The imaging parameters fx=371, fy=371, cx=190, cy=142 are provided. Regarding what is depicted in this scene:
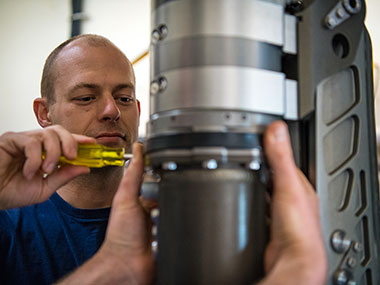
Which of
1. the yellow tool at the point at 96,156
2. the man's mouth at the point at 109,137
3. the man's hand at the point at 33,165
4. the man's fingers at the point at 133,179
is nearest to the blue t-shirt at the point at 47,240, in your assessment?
the man's mouth at the point at 109,137

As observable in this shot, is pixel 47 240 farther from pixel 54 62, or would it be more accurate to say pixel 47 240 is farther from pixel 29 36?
pixel 29 36

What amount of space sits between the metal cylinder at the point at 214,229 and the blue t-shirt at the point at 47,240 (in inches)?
25.6

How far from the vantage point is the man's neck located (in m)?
1.04

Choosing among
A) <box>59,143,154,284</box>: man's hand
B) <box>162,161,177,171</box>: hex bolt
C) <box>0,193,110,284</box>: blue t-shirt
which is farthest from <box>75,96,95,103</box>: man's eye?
<box>162,161,177,171</box>: hex bolt

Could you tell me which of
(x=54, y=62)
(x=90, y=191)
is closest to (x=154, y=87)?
A: (x=90, y=191)

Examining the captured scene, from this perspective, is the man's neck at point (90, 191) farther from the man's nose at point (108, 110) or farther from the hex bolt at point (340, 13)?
the hex bolt at point (340, 13)

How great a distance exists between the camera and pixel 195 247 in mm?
366

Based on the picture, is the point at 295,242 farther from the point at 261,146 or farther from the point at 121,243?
the point at 121,243

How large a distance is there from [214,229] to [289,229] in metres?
0.08

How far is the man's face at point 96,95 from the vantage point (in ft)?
3.18

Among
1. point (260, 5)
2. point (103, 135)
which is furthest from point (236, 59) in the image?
point (103, 135)

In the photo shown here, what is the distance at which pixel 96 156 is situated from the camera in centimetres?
60

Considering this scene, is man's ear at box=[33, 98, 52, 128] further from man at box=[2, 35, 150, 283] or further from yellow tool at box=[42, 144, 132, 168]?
yellow tool at box=[42, 144, 132, 168]

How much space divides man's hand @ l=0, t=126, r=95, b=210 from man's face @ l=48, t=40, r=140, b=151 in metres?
0.28
